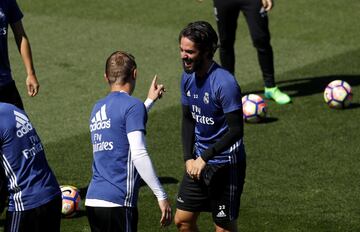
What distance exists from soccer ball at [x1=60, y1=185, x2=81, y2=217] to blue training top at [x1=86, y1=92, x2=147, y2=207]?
8.92 ft

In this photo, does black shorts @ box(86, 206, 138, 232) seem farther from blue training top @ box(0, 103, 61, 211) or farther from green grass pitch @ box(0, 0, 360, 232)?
green grass pitch @ box(0, 0, 360, 232)

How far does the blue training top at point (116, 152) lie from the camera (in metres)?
7.75

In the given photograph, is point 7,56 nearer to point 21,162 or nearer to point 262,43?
point 21,162

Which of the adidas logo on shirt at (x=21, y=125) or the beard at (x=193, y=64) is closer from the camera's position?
the adidas logo on shirt at (x=21, y=125)

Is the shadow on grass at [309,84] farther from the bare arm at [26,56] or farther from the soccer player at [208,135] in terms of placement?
the soccer player at [208,135]

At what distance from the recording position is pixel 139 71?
57.1 ft

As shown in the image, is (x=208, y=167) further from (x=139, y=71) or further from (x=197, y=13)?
(x=197, y=13)

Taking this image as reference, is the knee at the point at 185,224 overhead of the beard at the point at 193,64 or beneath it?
beneath

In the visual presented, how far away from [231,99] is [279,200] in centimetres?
307

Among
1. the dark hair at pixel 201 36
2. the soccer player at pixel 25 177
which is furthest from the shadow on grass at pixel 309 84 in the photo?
the soccer player at pixel 25 177

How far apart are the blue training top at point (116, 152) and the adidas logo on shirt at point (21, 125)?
61cm

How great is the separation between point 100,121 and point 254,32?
7.69 metres

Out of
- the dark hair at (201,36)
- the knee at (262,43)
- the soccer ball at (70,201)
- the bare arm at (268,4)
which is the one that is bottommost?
the soccer ball at (70,201)

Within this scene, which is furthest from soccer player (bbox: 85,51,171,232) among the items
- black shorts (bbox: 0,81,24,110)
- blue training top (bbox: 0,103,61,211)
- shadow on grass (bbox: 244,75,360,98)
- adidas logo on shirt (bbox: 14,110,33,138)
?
shadow on grass (bbox: 244,75,360,98)
